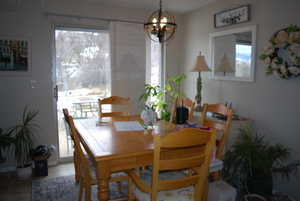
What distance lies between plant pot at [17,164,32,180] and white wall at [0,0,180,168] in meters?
0.39

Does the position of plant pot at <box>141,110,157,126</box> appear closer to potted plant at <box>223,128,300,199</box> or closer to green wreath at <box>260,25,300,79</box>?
potted plant at <box>223,128,300,199</box>

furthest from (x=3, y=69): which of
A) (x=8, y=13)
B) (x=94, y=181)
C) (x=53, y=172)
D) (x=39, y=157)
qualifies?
(x=94, y=181)

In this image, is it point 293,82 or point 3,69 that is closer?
point 293,82

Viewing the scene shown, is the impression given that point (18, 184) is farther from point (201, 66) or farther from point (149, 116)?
point (201, 66)

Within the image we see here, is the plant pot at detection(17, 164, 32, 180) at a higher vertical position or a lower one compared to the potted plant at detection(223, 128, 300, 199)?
lower

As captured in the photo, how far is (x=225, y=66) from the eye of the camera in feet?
10.6

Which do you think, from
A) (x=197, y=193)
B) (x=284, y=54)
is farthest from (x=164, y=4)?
(x=197, y=193)

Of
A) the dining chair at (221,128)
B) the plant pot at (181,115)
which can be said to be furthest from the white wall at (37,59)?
the dining chair at (221,128)

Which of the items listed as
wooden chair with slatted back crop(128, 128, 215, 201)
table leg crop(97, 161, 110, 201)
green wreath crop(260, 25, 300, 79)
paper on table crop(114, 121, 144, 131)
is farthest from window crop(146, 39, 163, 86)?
table leg crop(97, 161, 110, 201)

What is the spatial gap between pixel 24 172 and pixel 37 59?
1.50 metres

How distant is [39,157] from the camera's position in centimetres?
297

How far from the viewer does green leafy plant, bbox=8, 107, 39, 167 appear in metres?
2.90

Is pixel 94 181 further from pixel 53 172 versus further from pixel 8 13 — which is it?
pixel 8 13

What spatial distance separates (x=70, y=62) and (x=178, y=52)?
1856 millimetres
